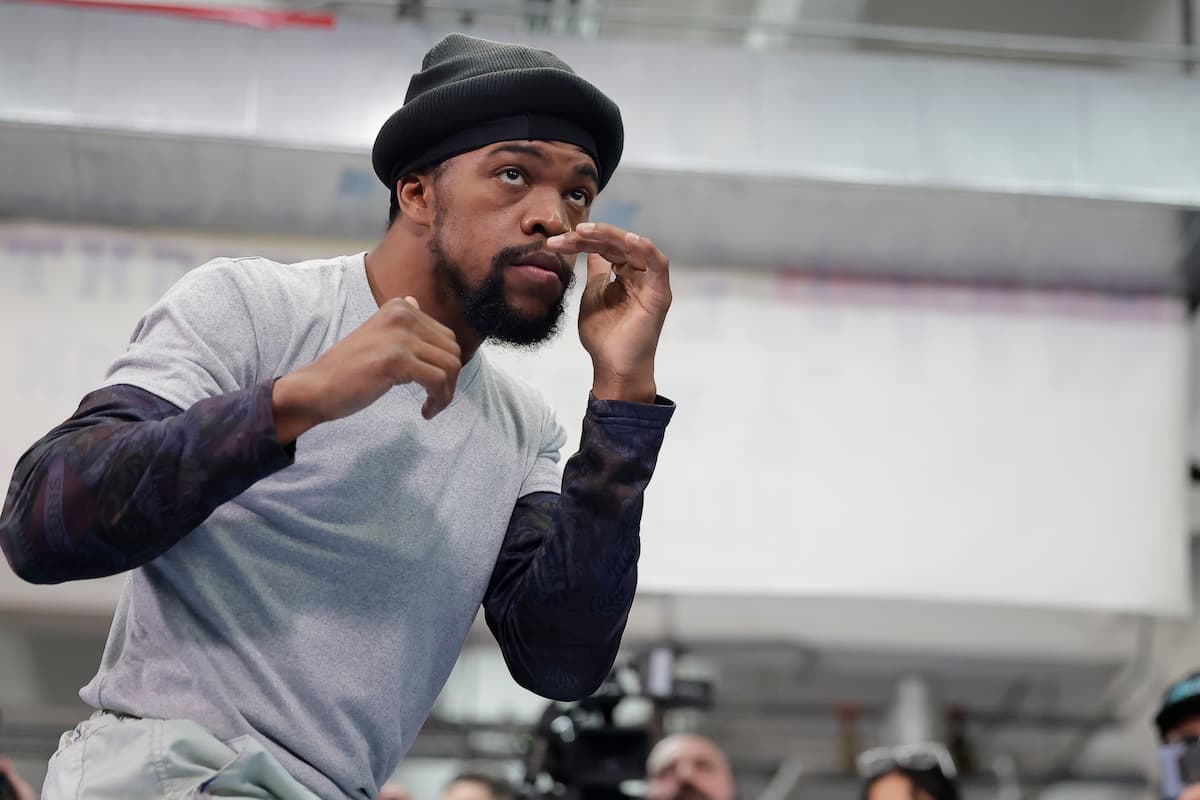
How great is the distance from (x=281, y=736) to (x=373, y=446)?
26 centimetres

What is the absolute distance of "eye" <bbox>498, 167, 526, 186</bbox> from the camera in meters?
1.33

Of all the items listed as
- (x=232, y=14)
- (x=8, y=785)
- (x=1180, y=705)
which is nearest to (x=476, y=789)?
(x=8, y=785)

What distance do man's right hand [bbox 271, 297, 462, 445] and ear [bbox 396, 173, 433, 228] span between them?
345 millimetres

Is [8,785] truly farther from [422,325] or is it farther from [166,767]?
[422,325]

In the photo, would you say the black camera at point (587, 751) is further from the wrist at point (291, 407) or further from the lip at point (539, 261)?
the wrist at point (291, 407)

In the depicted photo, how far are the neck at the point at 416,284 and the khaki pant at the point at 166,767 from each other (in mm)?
434

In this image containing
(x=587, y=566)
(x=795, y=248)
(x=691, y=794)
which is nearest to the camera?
(x=587, y=566)

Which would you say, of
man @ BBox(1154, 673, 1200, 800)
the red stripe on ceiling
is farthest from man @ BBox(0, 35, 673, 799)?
the red stripe on ceiling

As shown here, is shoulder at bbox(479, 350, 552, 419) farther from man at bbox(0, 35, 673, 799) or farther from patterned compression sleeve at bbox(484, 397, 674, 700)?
patterned compression sleeve at bbox(484, 397, 674, 700)

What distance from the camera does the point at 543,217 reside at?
129cm

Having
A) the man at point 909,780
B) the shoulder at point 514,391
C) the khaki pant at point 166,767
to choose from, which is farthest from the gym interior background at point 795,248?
the khaki pant at point 166,767

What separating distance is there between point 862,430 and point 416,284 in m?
2.75

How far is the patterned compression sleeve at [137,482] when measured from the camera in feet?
3.30

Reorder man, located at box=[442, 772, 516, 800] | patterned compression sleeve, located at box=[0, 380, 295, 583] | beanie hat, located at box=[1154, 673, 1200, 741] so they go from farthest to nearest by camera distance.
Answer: man, located at box=[442, 772, 516, 800] → beanie hat, located at box=[1154, 673, 1200, 741] → patterned compression sleeve, located at box=[0, 380, 295, 583]
